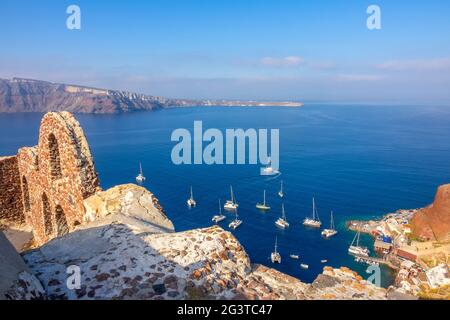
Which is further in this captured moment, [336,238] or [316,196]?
[316,196]

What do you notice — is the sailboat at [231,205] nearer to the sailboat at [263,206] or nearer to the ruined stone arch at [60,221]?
the sailboat at [263,206]

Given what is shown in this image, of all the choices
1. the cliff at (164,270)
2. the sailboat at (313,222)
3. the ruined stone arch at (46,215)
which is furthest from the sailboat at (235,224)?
the cliff at (164,270)

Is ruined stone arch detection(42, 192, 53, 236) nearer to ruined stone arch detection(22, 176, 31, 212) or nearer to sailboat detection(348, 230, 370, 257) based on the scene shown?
ruined stone arch detection(22, 176, 31, 212)


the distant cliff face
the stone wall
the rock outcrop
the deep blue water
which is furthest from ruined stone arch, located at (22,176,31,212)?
the distant cliff face

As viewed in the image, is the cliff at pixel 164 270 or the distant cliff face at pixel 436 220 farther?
the distant cliff face at pixel 436 220

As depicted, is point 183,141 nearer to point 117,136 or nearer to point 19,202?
point 117,136

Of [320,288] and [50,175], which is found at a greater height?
[50,175]
